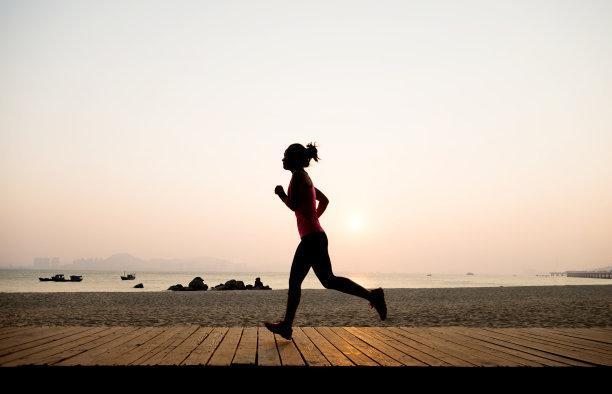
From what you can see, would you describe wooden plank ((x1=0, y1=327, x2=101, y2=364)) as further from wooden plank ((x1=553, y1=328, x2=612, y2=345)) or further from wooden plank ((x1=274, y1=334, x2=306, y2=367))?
wooden plank ((x1=553, y1=328, x2=612, y2=345))

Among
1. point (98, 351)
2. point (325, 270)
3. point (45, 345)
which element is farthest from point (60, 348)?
Answer: point (325, 270)

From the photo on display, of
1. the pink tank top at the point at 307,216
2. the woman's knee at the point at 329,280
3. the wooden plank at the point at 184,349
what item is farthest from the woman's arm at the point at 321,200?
the wooden plank at the point at 184,349

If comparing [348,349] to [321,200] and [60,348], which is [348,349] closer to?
[321,200]

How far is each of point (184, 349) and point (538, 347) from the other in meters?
3.78

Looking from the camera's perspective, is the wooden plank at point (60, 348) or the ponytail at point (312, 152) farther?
the ponytail at point (312, 152)

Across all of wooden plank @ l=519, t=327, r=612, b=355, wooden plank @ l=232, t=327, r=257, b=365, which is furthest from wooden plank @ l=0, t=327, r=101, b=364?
wooden plank @ l=519, t=327, r=612, b=355

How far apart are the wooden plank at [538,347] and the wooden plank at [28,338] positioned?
5.18 metres

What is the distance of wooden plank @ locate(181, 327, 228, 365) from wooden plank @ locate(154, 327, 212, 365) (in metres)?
0.05

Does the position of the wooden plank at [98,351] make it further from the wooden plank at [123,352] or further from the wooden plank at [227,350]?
the wooden plank at [227,350]

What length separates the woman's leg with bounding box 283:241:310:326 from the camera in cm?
552

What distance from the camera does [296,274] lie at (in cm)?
559

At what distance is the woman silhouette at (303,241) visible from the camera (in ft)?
18.0
